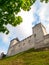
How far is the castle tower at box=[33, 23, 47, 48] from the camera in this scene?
7424cm

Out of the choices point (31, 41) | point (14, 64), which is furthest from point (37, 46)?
point (14, 64)

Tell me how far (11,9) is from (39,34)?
5971 centimetres

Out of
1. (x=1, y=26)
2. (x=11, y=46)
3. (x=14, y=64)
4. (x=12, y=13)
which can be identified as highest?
(x=12, y=13)

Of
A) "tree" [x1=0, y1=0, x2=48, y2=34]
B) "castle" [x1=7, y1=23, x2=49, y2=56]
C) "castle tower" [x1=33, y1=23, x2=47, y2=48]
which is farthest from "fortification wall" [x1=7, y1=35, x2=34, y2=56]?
"tree" [x1=0, y1=0, x2=48, y2=34]

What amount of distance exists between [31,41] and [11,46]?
20.4 meters

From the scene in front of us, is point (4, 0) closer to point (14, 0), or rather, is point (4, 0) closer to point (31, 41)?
point (14, 0)

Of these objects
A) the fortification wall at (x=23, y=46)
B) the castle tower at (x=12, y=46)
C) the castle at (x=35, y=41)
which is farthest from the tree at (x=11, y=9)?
the castle tower at (x=12, y=46)

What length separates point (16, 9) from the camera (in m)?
19.9

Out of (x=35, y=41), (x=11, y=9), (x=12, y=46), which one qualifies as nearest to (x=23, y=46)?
(x=12, y=46)

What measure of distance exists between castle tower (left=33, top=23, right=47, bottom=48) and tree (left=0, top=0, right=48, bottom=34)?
52.4m

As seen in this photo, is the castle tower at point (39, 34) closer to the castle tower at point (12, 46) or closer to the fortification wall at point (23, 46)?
the fortification wall at point (23, 46)

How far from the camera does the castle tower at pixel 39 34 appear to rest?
7424 cm

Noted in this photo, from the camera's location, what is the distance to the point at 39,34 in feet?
258

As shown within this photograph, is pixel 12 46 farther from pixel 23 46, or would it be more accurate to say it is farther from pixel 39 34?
pixel 39 34
